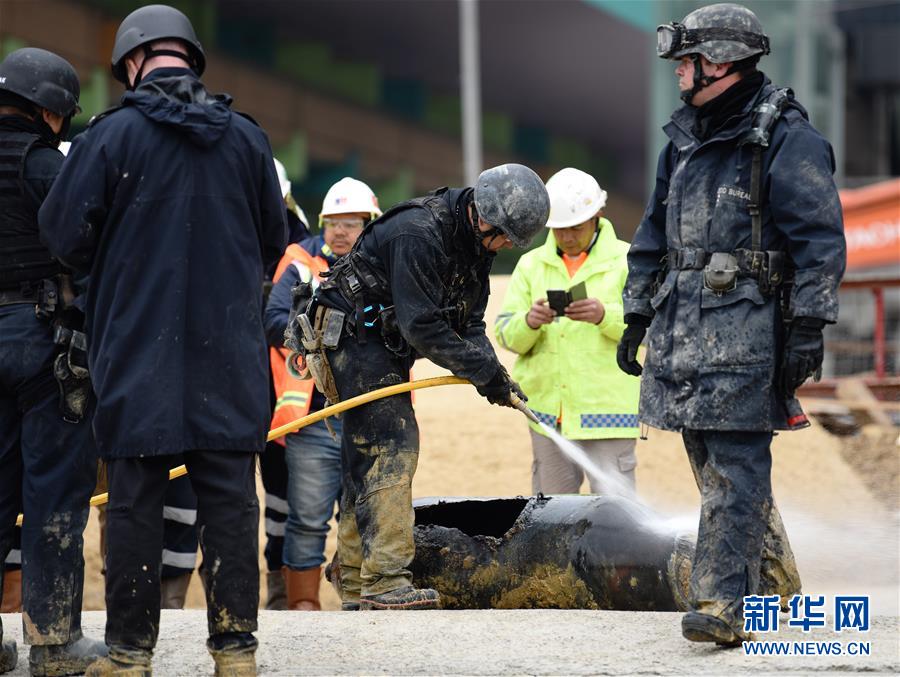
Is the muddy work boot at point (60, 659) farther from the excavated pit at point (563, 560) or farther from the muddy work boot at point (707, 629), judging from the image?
the muddy work boot at point (707, 629)

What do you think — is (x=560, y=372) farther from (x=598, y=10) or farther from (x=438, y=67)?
(x=438, y=67)

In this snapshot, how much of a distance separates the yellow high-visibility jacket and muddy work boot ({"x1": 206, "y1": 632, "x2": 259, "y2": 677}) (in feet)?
9.72

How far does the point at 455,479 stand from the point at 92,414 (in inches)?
228

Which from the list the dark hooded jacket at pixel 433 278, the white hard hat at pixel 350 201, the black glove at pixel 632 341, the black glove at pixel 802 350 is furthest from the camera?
the white hard hat at pixel 350 201

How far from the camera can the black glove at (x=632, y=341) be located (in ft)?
16.7

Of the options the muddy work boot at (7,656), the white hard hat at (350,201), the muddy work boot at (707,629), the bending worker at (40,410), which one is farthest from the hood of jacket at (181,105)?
the white hard hat at (350,201)

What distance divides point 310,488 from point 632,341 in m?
2.40

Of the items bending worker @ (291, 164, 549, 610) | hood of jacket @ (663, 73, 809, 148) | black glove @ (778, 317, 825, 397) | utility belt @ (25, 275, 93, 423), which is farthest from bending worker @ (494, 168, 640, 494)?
utility belt @ (25, 275, 93, 423)

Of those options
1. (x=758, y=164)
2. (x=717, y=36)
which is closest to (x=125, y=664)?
(x=758, y=164)

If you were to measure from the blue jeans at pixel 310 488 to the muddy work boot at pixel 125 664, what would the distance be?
9.30 ft

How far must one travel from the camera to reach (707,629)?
447 cm

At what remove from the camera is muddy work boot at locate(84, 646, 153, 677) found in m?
4.08

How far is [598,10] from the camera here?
25.3 metres

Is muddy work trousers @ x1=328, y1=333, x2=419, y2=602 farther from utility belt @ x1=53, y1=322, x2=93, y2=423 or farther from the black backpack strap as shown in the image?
the black backpack strap
